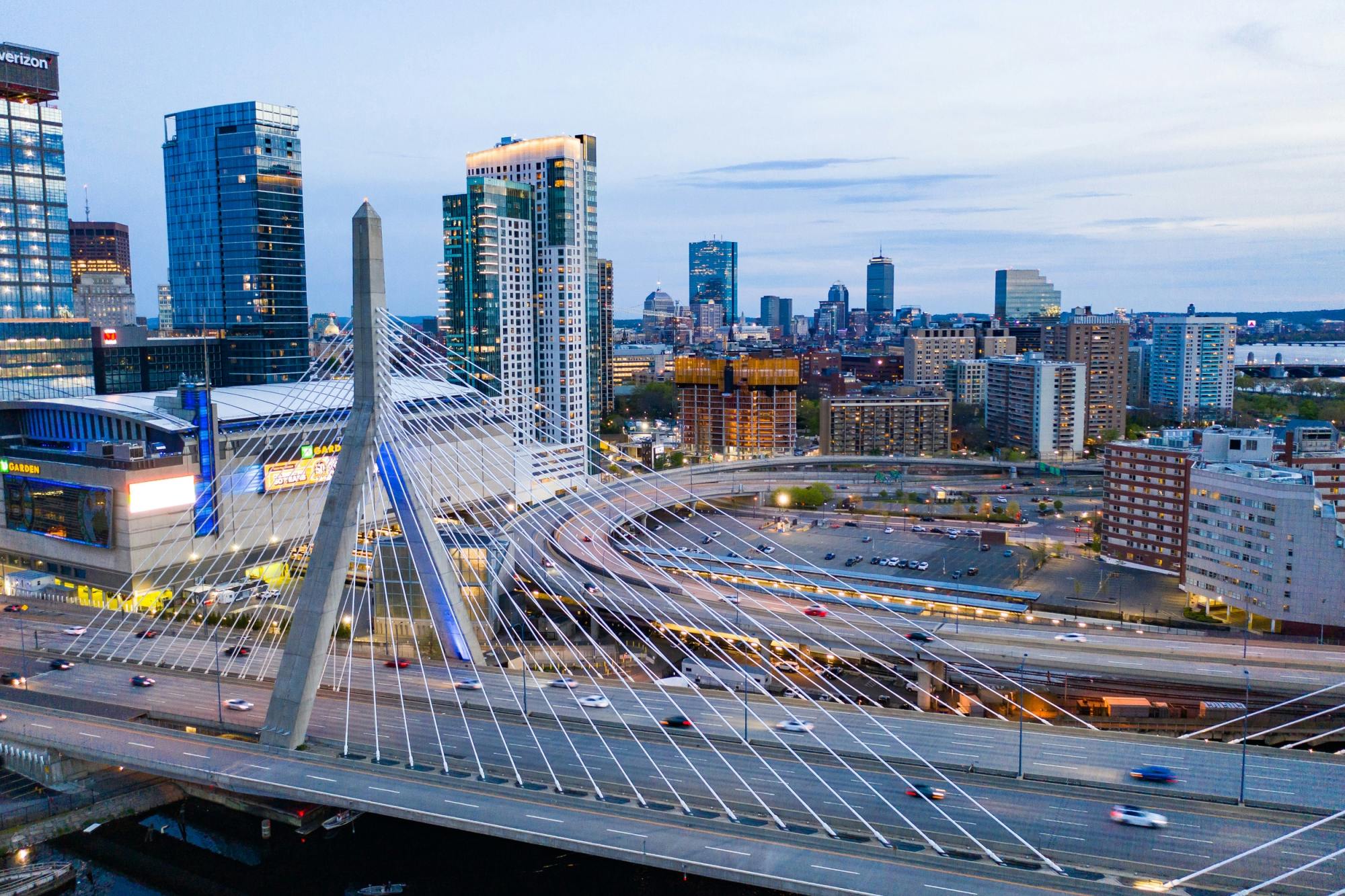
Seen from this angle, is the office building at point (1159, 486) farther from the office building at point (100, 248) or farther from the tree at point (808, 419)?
the office building at point (100, 248)

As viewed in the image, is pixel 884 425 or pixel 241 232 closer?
pixel 241 232

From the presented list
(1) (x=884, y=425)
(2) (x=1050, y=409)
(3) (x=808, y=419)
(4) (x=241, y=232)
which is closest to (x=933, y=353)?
(3) (x=808, y=419)

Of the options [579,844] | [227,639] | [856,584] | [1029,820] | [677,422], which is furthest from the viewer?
[677,422]

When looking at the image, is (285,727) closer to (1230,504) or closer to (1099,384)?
(1230,504)

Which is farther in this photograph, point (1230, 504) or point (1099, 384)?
point (1099, 384)

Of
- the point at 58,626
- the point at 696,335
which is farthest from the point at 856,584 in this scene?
the point at 696,335

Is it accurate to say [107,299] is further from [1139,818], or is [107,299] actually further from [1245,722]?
[1139,818]
